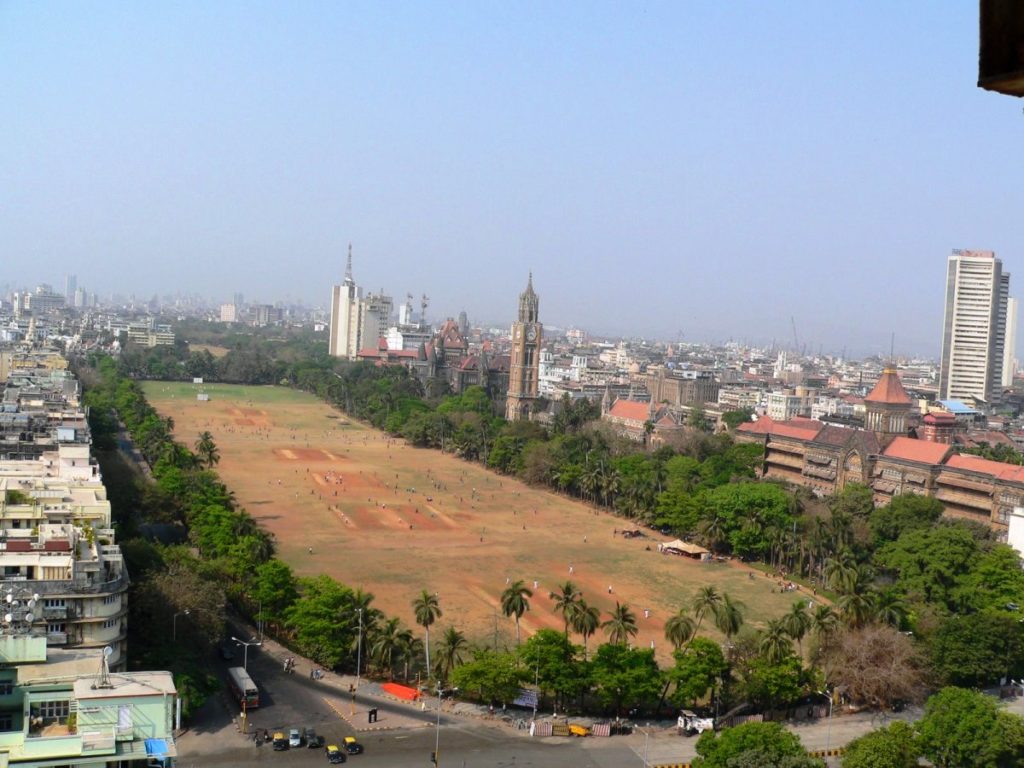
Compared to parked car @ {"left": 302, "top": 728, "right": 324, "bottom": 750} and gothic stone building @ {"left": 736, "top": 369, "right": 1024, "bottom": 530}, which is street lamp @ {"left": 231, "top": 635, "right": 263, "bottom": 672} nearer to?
parked car @ {"left": 302, "top": 728, "right": 324, "bottom": 750}

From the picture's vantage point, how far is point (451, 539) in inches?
2121

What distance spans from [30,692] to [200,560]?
23.2m

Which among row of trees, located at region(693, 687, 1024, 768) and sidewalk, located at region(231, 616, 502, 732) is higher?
row of trees, located at region(693, 687, 1024, 768)

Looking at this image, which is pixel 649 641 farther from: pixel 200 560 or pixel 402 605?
pixel 200 560

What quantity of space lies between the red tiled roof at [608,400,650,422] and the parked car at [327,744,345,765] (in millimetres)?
75446

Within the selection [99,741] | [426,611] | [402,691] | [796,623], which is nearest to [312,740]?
[402,691]

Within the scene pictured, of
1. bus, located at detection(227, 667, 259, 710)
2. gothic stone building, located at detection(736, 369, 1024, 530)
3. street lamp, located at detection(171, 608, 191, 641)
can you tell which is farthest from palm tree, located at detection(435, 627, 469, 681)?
gothic stone building, located at detection(736, 369, 1024, 530)

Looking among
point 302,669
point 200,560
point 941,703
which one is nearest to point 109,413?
point 200,560

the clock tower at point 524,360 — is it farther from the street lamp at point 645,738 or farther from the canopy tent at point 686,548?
the street lamp at point 645,738

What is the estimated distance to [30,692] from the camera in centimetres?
1609

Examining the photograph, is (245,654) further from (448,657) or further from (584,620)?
(584,620)

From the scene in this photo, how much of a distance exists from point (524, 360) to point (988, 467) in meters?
55.6

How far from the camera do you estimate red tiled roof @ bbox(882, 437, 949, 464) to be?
215 ft

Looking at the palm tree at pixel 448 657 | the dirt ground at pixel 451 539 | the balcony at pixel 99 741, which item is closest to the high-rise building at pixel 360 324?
the dirt ground at pixel 451 539
